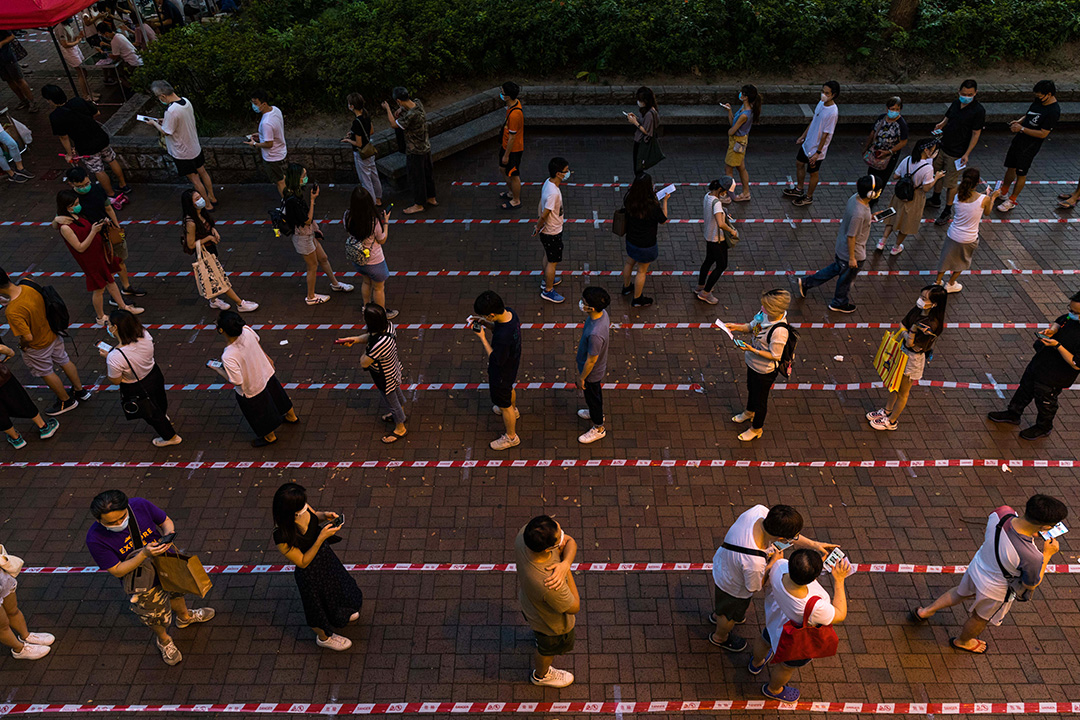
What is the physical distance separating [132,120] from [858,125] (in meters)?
13.2

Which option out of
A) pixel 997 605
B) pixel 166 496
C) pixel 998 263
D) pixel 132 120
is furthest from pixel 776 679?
pixel 132 120

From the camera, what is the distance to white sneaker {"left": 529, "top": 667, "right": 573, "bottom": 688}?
6.04 metres

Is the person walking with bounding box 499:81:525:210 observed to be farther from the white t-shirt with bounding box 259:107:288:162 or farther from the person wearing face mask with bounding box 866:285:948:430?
the person wearing face mask with bounding box 866:285:948:430

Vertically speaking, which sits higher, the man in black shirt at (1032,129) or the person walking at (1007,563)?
the man in black shirt at (1032,129)

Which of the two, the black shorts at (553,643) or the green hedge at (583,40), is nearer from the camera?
the black shorts at (553,643)

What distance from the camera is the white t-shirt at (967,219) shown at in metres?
9.20

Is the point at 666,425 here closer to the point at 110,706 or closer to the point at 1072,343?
the point at 1072,343

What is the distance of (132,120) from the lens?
520 inches

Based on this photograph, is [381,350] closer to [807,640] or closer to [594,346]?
[594,346]

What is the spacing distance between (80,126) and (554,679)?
10844mm

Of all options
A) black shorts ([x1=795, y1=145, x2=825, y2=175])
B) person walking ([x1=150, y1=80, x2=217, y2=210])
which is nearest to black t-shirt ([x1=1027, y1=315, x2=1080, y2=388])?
black shorts ([x1=795, y1=145, x2=825, y2=175])

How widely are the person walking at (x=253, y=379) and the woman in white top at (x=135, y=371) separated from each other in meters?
0.69

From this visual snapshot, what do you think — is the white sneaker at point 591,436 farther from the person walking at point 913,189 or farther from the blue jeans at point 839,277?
the person walking at point 913,189

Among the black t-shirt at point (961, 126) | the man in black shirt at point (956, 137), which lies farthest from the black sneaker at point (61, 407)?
the black t-shirt at point (961, 126)
